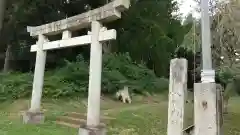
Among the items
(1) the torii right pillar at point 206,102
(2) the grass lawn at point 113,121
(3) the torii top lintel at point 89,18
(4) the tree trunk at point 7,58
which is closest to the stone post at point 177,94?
(1) the torii right pillar at point 206,102

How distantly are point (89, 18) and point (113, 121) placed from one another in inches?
105

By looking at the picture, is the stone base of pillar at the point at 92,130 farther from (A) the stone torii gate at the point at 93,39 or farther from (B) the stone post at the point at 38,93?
(B) the stone post at the point at 38,93

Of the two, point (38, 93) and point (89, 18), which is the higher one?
point (89, 18)

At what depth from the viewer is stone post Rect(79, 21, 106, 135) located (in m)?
5.90

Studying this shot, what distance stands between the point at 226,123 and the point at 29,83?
6642 millimetres

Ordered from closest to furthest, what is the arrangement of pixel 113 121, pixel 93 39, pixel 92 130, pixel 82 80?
pixel 92 130 → pixel 93 39 → pixel 113 121 → pixel 82 80

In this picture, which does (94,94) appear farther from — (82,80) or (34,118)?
(82,80)

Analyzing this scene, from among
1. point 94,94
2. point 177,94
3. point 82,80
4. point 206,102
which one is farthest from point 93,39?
point 82,80

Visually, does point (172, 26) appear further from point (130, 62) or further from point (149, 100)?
point (149, 100)

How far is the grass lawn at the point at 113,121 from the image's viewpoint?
22.3 feet

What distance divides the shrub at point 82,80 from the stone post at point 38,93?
1995mm

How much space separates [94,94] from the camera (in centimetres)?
606

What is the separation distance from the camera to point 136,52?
1459cm

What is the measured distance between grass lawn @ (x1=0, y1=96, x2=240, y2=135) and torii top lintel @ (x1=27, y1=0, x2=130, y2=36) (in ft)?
7.83
